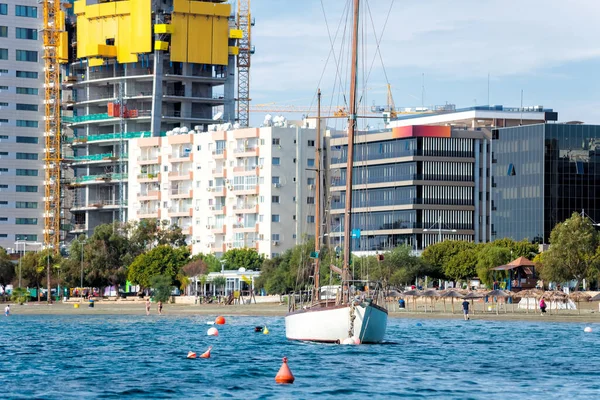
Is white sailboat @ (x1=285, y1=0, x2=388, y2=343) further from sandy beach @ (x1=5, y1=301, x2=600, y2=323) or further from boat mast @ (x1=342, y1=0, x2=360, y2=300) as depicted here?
sandy beach @ (x1=5, y1=301, x2=600, y2=323)

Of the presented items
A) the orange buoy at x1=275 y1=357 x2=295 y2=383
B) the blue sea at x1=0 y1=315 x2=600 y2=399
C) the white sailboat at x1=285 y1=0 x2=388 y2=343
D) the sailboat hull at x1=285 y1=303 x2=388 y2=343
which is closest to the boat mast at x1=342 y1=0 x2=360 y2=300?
the white sailboat at x1=285 y1=0 x2=388 y2=343

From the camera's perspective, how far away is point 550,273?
557ft

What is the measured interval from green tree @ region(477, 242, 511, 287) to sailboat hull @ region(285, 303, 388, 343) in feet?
342

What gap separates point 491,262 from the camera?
194250 mm

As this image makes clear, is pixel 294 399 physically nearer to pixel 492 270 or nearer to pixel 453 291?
pixel 453 291

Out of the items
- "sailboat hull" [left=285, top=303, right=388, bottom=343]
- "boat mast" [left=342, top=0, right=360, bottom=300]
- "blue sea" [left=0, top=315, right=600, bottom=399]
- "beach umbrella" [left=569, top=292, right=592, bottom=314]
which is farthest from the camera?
"beach umbrella" [left=569, top=292, right=592, bottom=314]

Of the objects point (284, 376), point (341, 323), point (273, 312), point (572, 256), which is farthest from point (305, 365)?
point (572, 256)

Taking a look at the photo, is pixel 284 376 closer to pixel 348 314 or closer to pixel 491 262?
pixel 348 314

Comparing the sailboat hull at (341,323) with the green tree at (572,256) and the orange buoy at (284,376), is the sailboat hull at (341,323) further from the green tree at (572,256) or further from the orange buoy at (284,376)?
the green tree at (572,256)

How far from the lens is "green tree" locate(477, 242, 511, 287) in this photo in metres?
194

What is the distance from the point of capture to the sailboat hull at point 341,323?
3438 inches

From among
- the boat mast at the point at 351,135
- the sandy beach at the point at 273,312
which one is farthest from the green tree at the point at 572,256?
the boat mast at the point at 351,135

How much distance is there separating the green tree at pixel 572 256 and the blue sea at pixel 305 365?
150ft

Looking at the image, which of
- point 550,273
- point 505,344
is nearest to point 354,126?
point 505,344
